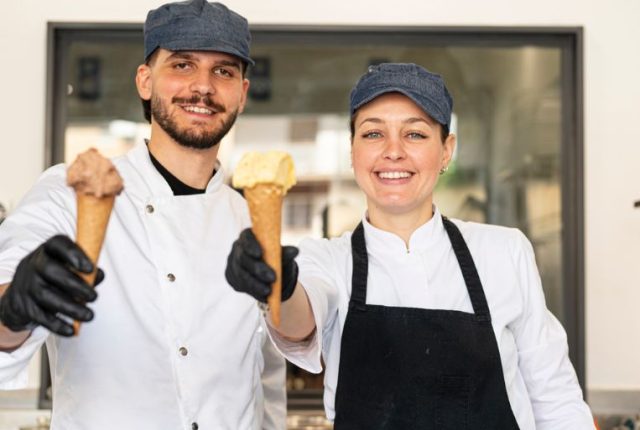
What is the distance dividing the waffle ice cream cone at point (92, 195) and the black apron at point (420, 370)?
0.74 m

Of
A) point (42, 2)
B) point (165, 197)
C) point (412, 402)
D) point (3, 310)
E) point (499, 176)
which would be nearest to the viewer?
point (3, 310)

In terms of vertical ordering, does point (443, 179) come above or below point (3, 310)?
above

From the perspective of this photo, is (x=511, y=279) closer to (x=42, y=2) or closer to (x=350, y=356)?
(x=350, y=356)

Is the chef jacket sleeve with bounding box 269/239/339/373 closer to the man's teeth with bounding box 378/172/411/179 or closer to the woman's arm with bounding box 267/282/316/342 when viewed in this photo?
the woman's arm with bounding box 267/282/316/342

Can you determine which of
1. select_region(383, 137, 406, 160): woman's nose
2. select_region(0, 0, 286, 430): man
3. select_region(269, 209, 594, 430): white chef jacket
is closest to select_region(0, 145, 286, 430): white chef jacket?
select_region(0, 0, 286, 430): man

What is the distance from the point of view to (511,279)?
6.86 feet

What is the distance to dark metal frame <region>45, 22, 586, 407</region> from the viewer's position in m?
3.82

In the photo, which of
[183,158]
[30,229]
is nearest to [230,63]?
[183,158]

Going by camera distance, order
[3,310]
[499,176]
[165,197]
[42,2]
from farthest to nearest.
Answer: [499,176] → [42,2] → [165,197] → [3,310]

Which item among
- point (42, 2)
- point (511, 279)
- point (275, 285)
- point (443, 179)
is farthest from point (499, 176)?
point (275, 285)

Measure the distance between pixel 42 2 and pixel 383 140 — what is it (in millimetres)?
2301

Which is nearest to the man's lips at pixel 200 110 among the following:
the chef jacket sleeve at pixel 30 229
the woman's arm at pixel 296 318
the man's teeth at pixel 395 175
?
the chef jacket sleeve at pixel 30 229

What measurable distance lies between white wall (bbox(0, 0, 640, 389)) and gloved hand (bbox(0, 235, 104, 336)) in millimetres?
2471

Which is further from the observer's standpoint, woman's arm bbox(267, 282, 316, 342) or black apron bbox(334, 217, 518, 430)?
black apron bbox(334, 217, 518, 430)
